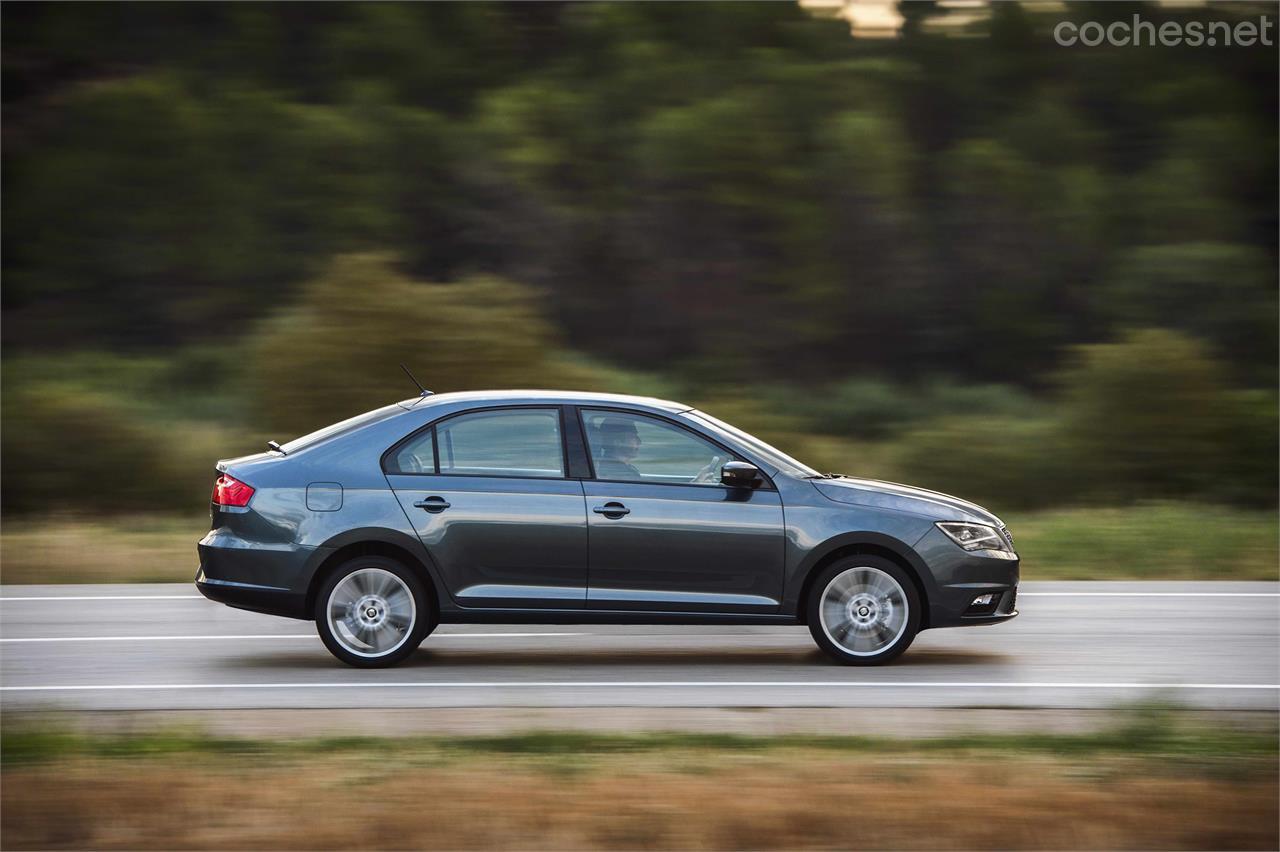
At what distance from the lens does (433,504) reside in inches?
355

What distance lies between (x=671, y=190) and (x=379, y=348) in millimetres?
11983

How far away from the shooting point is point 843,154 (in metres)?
30.3

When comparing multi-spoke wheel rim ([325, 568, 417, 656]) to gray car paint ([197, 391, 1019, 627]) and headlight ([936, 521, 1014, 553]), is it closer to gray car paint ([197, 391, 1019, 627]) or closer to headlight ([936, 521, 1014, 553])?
gray car paint ([197, 391, 1019, 627])

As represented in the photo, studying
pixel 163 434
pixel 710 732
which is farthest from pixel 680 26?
pixel 710 732

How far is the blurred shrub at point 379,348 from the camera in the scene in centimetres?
1983

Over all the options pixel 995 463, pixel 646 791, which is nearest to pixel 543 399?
pixel 646 791

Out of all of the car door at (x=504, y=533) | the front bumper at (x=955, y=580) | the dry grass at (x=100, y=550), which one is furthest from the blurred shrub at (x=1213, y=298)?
the car door at (x=504, y=533)

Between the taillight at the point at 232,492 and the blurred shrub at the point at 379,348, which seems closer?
the taillight at the point at 232,492

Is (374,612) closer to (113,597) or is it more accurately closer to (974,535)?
(974,535)

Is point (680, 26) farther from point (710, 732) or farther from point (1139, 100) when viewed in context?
point (710, 732)

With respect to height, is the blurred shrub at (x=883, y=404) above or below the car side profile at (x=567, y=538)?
above

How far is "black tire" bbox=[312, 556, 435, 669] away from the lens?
29.6 feet

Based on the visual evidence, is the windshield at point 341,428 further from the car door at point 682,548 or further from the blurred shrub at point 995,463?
the blurred shrub at point 995,463

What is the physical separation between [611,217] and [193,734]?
82.8 ft
